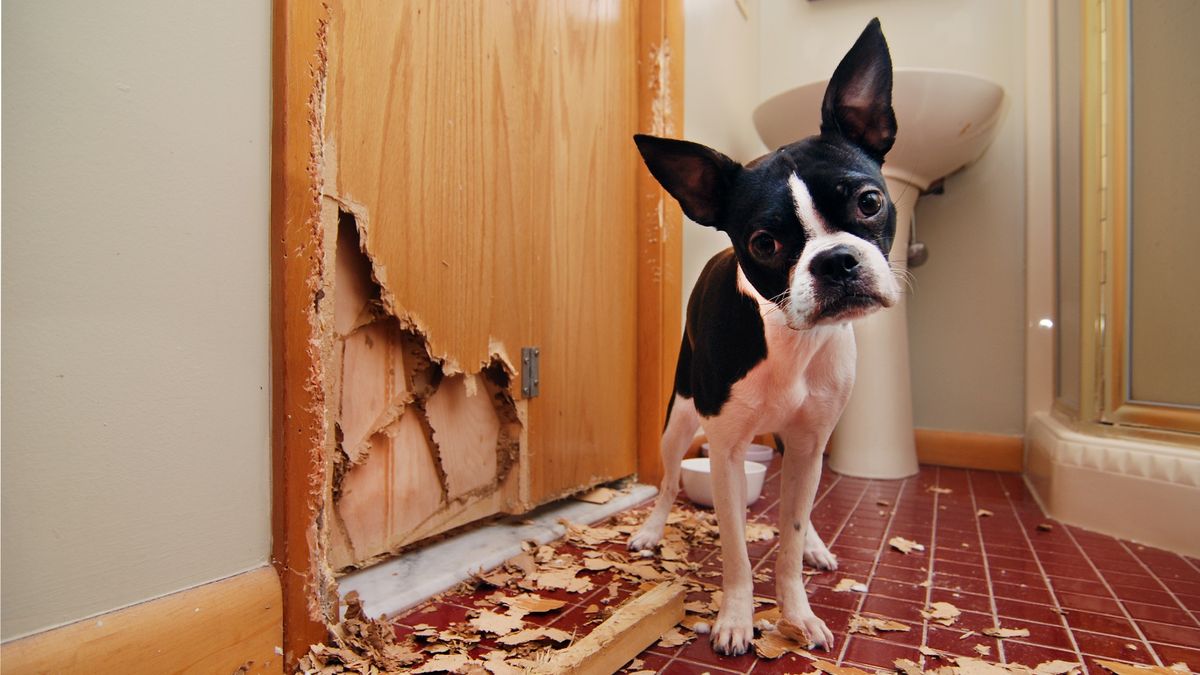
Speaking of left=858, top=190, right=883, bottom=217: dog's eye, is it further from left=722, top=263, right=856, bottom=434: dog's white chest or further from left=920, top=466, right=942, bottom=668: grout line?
left=920, top=466, right=942, bottom=668: grout line

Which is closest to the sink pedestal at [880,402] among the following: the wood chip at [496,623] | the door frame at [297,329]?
the wood chip at [496,623]

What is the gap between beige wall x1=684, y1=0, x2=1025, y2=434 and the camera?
2615mm

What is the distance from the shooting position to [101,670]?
75cm

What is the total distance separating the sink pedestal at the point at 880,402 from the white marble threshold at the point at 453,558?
1021 mm

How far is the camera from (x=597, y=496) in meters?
1.94

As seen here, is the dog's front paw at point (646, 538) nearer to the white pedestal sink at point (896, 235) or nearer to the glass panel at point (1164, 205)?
the white pedestal sink at point (896, 235)

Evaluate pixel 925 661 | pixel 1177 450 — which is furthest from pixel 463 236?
pixel 1177 450

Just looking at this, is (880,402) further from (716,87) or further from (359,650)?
(359,650)

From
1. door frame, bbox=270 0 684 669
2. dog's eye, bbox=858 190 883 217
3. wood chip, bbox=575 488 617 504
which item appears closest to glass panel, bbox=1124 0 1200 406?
dog's eye, bbox=858 190 883 217

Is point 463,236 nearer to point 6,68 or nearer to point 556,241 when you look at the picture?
point 556,241

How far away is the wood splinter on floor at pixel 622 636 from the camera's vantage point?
0.94 m

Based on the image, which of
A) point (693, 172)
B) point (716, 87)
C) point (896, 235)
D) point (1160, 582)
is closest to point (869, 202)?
point (693, 172)

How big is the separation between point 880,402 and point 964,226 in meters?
0.86

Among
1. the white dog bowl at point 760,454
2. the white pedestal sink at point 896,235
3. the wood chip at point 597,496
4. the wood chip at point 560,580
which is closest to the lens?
the wood chip at point 560,580
